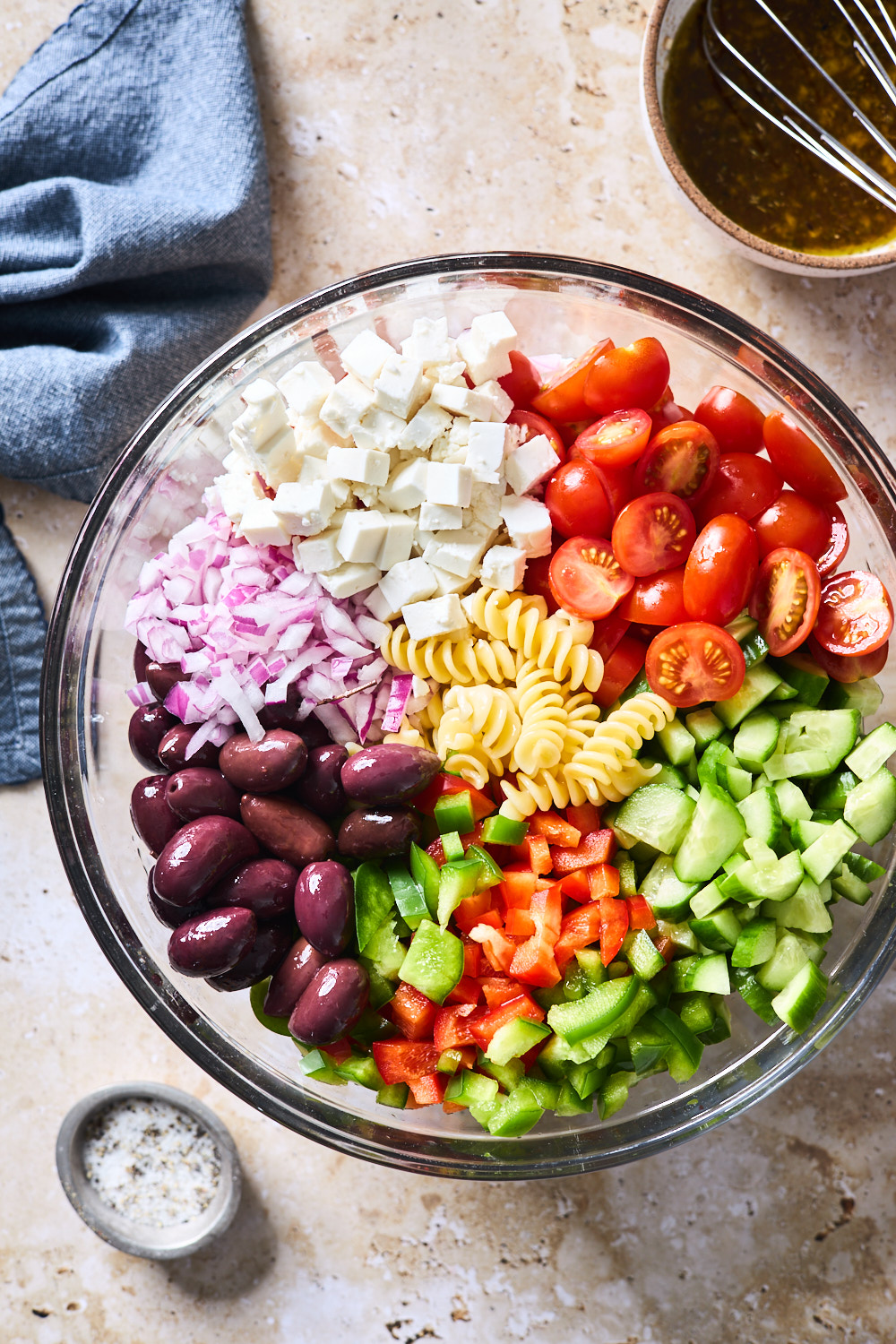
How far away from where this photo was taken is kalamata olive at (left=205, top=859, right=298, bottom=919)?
76.9 inches

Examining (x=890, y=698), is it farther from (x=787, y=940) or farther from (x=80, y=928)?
(x=80, y=928)

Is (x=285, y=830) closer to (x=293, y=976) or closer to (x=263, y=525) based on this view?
(x=293, y=976)

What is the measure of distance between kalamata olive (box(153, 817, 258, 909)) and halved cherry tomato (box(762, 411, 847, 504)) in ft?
4.50

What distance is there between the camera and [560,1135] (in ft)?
7.10

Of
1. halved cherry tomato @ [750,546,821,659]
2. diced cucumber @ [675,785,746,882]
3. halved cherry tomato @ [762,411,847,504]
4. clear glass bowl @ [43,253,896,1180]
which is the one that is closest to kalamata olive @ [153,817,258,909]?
clear glass bowl @ [43,253,896,1180]

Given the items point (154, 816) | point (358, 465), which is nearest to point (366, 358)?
point (358, 465)

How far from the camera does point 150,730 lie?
208 cm

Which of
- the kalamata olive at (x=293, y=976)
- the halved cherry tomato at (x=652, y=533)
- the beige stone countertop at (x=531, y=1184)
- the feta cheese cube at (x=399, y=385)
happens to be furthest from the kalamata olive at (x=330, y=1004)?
the feta cheese cube at (x=399, y=385)

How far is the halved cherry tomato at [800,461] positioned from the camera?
6.82ft

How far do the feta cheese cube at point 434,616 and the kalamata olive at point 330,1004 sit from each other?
676 millimetres

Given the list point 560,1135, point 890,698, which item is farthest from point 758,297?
point 560,1135

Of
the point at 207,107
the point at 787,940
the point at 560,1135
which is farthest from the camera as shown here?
the point at 207,107

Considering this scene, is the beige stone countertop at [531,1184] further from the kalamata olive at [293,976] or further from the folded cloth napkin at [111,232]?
the kalamata olive at [293,976]

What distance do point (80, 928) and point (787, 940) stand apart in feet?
5.64
